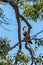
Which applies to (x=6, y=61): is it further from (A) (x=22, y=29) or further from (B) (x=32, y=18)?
(B) (x=32, y=18)

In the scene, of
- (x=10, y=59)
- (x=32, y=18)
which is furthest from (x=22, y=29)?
(x=10, y=59)

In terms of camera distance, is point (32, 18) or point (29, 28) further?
point (32, 18)

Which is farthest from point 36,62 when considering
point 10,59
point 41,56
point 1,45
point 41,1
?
point 41,1

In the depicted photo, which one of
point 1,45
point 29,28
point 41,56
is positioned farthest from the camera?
point 1,45

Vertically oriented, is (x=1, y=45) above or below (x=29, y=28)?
below

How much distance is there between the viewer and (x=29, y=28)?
665 centimetres

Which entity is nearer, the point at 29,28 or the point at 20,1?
the point at 29,28

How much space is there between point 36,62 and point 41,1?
5.99 feet

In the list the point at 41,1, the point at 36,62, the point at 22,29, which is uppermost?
the point at 41,1

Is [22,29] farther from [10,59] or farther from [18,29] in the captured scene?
[10,59]

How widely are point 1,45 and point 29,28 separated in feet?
4.92

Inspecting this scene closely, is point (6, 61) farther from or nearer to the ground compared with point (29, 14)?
nearer to the ground

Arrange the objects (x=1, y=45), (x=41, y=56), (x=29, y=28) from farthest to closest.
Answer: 1. (x=1, y=45)
2. (x=41, y=56)
3. (x=29, y=28)

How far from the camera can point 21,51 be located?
6.66 m
